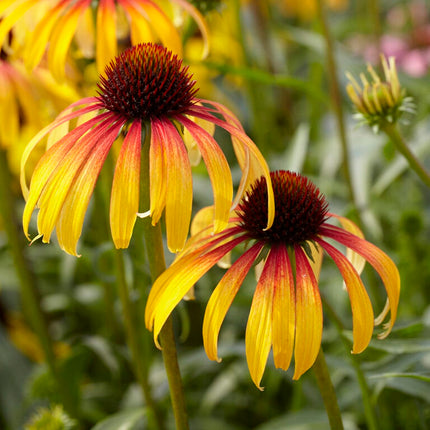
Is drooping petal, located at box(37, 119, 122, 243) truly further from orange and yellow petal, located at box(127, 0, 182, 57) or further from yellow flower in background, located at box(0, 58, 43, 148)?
yellow flower in background, located at box(0, 58, 43, 148)

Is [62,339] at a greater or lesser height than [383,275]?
lesser

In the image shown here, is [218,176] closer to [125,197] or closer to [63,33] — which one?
[125,197]

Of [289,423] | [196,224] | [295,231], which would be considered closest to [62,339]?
[289,423]

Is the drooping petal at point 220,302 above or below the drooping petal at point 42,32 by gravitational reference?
below

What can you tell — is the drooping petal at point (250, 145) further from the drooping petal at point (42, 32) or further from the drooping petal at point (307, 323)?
the drooping petal at point (42, 32)

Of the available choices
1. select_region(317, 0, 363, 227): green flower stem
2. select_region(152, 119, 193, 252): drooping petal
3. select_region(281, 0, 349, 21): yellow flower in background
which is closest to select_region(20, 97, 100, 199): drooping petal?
select_region(152, 119, 193, 252): drooping petal

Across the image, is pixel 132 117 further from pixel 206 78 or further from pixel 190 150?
pixel 206 78

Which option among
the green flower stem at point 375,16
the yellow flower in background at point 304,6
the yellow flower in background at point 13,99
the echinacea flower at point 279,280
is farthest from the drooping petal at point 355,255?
the yellow flower in background at point 304,6
